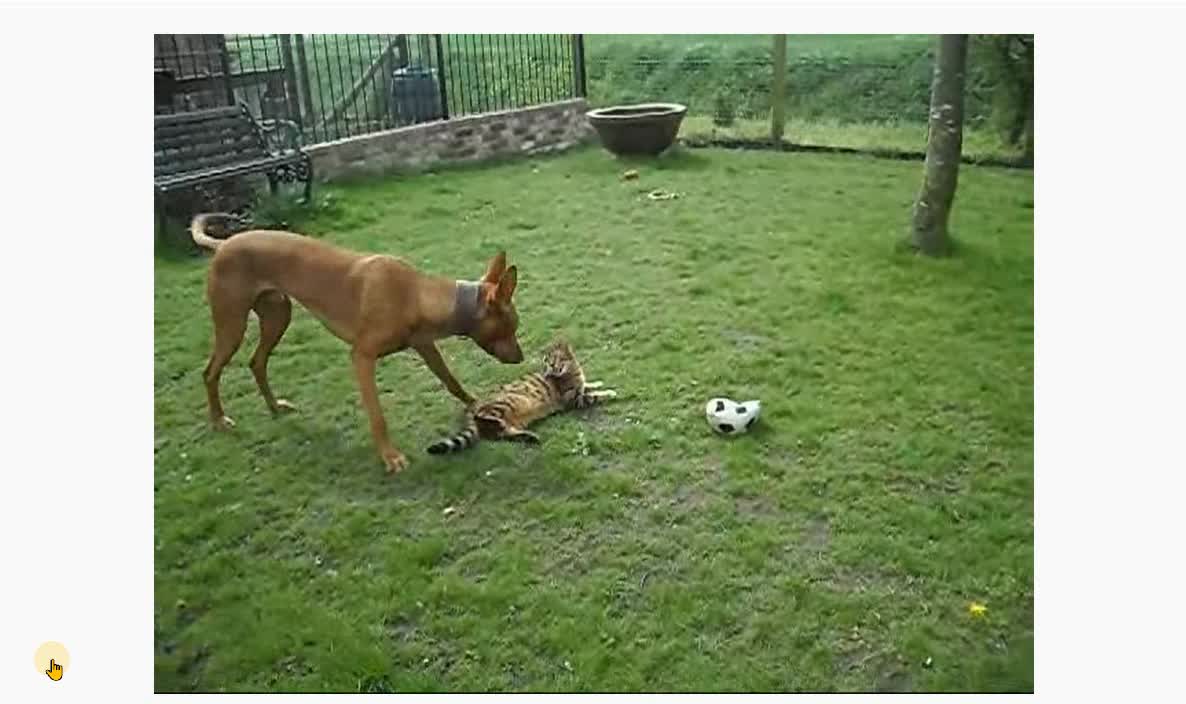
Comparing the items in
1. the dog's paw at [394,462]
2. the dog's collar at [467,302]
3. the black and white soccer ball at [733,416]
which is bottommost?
the dog's paw at [394,462]

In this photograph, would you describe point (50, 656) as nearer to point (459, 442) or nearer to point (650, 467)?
point (459, 442)

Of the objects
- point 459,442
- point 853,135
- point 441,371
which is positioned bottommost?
point 459,442

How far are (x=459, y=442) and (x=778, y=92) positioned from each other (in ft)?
3.06

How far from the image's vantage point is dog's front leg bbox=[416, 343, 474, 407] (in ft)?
6.74

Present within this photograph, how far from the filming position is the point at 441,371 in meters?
2.08

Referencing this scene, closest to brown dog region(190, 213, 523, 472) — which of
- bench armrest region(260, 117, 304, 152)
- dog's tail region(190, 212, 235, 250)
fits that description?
dog's tail region(190, 212, 235, 250)

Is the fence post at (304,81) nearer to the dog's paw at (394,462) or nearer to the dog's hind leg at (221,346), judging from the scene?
the dog's hind leg at (221,346)

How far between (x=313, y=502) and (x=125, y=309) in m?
0.48

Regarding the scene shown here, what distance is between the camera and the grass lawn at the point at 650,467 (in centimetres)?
173

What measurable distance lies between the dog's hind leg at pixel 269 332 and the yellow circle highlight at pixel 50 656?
54 centimetres

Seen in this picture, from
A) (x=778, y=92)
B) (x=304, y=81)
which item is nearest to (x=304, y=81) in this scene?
(x=304, y=81)

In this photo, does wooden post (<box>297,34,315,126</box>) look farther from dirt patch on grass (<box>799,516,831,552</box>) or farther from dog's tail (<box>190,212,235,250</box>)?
dirt patch on grass (<box>799,516,831,552</box>)

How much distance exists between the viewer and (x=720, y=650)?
1.72 metres

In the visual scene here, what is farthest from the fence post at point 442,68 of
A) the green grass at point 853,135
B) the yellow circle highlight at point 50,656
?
the yellow circle highlight at point 50,656
